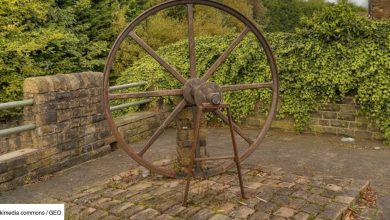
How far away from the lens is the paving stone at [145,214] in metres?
3.84

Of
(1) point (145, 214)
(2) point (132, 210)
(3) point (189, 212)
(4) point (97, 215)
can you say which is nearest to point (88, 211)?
(4) point (97, 215)

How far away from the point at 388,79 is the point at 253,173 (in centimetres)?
321

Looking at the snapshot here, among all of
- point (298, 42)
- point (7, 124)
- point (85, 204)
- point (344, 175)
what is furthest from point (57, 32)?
point (344, 175)

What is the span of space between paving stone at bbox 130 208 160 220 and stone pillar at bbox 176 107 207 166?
1136 millimetres

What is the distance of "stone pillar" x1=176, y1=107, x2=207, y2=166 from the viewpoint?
15.9ft

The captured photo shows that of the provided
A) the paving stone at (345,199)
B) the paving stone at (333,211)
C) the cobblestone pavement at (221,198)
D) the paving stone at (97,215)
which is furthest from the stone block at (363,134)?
the paving stone at (97,215)

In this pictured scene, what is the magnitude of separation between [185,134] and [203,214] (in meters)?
1.31

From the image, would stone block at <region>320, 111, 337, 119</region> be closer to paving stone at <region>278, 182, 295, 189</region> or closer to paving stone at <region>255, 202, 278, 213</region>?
paving stone at <region>278, 182, 295, 189</region>

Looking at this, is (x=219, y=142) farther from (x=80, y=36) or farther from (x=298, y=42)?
(x=80, y=36)

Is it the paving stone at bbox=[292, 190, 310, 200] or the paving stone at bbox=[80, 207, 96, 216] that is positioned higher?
the paving stone at bbox=[292, 190, 310, 200]

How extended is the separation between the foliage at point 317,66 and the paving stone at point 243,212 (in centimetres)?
395

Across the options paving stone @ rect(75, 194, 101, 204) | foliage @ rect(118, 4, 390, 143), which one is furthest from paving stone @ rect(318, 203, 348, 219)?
foliage @ rect(118, 4, 390, 143)

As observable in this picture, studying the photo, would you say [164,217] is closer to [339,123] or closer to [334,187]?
[334,187]

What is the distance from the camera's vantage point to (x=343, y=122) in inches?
291
